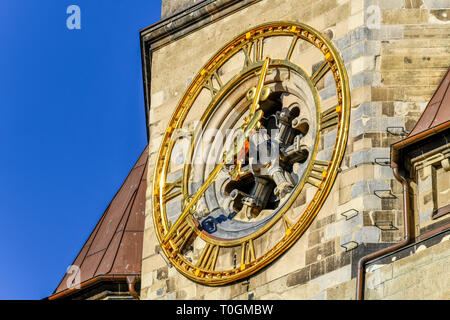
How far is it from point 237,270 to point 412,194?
2.21 metres

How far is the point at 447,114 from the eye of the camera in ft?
63.1

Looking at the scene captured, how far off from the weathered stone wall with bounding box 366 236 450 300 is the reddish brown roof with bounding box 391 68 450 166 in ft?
4.46

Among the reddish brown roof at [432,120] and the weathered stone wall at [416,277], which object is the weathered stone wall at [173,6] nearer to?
the reddish brown roof at [432,120]

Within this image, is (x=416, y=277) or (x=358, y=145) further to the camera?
(x=358, y=145)

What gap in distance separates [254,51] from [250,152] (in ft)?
4.23

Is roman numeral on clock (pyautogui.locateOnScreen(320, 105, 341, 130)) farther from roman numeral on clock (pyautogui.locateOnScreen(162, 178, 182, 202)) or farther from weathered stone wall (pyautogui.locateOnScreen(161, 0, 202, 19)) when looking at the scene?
weathered stone wall (pyautogui.locateOnScreen(161, 0, 202, 19))

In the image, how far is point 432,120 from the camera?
1930 cm

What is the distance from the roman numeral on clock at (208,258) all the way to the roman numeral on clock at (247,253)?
0.43 m

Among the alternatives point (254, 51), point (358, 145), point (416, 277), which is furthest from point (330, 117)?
point (416, 277)

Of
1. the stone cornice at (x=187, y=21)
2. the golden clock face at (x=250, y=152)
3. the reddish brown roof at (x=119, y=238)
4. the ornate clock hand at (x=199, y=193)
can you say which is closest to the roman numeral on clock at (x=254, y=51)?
the golden clock face at (x=250, y=152)

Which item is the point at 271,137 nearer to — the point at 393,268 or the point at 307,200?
the point at 307,200

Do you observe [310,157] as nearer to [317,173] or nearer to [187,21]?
[317,173]
